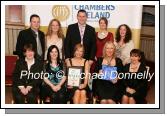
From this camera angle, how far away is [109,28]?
321 centimetres

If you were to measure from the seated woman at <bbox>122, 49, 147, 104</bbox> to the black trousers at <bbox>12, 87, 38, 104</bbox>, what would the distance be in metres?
0.81

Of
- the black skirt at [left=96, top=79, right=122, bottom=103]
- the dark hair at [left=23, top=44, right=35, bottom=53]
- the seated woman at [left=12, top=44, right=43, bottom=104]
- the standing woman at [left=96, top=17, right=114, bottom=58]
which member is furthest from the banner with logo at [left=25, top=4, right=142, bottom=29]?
the black skirt at [left=96, top=79, right=122, bottom=103]

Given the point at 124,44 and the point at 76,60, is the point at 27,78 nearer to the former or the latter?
the point at 76,60

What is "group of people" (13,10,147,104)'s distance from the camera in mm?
3215

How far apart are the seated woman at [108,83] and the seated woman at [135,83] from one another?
67mm

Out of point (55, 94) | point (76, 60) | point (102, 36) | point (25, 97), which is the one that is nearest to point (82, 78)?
point (76, 60)

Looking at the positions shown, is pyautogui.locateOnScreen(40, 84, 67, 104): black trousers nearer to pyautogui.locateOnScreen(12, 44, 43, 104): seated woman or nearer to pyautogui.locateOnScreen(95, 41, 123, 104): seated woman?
pyautogui.locateOnScreen(12, 44, 43, 104): seated woman

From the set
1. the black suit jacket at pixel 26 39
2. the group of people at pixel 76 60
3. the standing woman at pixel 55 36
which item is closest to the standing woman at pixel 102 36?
the group of people at pixel 76 60

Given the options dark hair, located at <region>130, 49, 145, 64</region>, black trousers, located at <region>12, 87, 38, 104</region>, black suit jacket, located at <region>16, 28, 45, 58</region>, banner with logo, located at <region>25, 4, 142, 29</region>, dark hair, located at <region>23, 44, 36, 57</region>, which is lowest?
black trousers, located at <region>12, 87, 38, 104</region>

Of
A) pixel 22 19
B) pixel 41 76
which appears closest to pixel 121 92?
pixel 41 76

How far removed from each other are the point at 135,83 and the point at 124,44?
369 millimetres

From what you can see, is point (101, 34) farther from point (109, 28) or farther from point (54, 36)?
point (54, 36)

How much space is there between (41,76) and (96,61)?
520mm

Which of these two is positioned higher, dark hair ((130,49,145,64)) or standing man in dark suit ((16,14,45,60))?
standing man in dark suit ((16,14,45,60))
